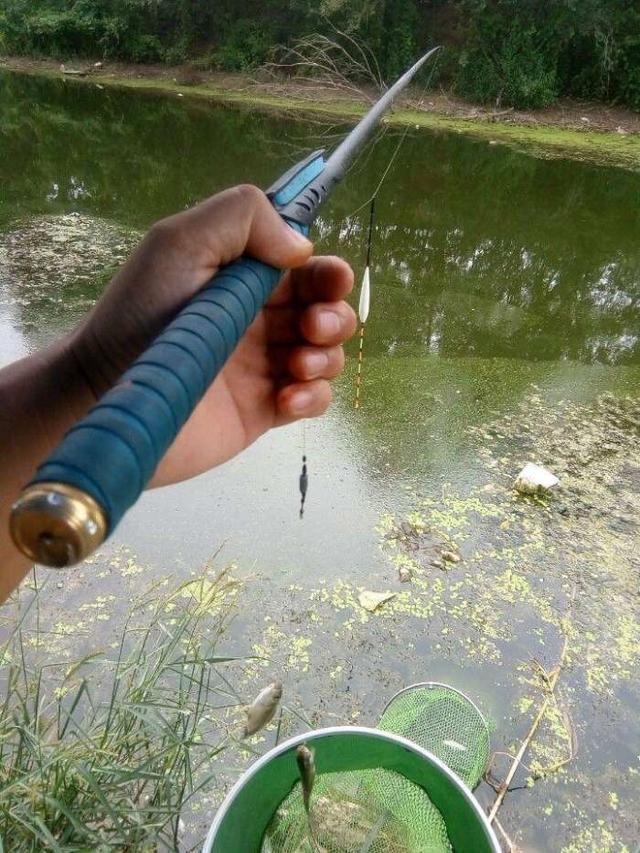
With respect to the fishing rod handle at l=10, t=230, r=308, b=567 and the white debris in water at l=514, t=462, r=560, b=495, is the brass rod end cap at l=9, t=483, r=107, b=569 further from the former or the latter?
the white debris in water at l=514, t=462, r=560, b=495

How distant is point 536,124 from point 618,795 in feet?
36.5

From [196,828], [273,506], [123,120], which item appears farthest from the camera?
[123,120]

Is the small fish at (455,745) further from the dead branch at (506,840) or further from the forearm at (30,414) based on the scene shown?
the forearm at (30,414)

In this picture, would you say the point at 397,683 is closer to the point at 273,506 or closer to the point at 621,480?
the point at 273,506

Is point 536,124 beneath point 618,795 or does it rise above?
above

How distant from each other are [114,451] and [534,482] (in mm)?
2351

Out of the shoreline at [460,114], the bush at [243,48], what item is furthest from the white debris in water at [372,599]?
the bush at [243,48]

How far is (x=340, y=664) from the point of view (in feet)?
6.07

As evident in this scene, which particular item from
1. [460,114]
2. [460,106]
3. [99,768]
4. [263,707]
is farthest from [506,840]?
[460,106]

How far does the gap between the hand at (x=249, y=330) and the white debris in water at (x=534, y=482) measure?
1.48 metres

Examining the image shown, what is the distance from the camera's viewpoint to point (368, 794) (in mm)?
1341

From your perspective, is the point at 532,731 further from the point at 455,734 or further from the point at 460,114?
the point at 460,114

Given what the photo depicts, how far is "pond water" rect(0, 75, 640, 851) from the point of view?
1.82m

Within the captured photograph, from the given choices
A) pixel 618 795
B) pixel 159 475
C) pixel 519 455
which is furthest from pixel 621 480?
pixel 159 475
